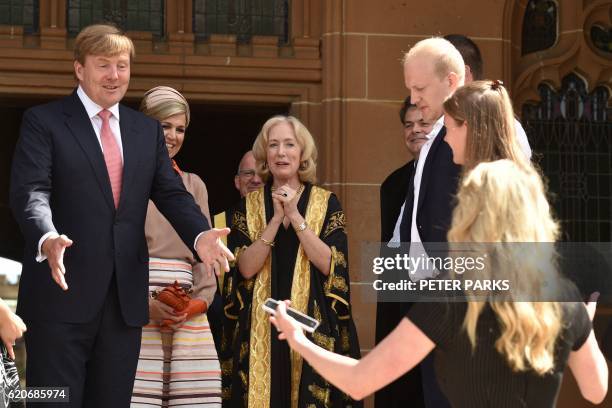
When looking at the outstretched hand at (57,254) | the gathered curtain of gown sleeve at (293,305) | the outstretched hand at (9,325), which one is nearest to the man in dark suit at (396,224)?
the gathered curtain of gown sleeve at (293,305)

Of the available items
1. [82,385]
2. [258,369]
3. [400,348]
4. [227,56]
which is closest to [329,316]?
[258,369]

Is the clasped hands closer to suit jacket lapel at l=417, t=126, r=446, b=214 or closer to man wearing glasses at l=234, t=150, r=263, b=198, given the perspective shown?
man wearing glasses at l=234, t=150, r=263, b=198

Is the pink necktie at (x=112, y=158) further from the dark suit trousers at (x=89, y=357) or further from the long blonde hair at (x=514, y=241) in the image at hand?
the long blonde hair at (x=514, y=241)

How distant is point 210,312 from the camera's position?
659 centimetres

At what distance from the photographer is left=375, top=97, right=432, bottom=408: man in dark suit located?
629 cm

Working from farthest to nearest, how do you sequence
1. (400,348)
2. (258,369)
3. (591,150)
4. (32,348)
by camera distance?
(591,150), (258,369), (32,348), (400,348)

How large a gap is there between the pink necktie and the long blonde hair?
1863 mm

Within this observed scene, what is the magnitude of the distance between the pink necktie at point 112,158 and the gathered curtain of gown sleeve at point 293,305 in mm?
1235

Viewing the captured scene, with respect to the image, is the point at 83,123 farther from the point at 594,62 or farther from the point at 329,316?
the point at 594,62

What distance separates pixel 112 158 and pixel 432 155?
1240 mm

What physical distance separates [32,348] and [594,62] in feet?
14.0

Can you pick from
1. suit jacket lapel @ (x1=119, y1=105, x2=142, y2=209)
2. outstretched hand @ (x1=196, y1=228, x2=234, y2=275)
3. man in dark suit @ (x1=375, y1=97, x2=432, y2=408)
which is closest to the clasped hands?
man in dark suit @ (x1=375, y1=97, x2=432, y2=408)

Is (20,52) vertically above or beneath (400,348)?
above

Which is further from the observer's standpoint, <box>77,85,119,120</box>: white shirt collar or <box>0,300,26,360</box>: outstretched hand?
<box>77,85,119,120</box>: white shirt collar
